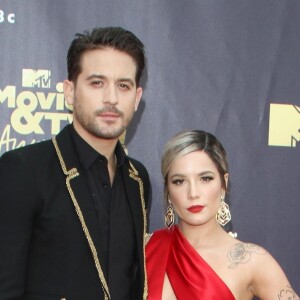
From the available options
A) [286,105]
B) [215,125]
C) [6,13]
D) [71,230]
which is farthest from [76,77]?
[286,105]

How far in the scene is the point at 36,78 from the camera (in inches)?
88.7

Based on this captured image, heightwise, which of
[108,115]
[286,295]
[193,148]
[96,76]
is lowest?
[286,295]

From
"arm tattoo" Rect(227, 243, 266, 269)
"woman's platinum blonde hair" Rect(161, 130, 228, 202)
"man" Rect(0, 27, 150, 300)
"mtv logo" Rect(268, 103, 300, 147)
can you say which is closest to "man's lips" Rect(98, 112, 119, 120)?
"man" Rect(0, 27, 150, 300)

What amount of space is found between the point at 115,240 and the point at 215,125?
85 cm

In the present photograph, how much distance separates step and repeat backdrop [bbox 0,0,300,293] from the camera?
2273 mm

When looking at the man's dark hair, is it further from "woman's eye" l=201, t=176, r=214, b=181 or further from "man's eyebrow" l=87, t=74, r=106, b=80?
"woman's eye" l=201, t=176, r=214, b=181

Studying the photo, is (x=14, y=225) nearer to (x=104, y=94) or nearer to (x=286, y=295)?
(x=104, y=94)

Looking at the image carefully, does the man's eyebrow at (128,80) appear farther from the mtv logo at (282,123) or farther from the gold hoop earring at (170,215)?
the mtv logo at (282,123)

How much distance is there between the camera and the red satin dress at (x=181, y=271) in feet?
6.09

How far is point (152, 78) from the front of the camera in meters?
2.35

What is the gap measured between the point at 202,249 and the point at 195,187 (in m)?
0.21

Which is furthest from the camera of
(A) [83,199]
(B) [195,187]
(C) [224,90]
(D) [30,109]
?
(C) [224,90]

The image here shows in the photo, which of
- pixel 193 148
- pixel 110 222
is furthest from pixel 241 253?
pixel 110 222

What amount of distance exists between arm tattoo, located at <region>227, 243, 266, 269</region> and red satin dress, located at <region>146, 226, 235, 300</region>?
0.07 meters
